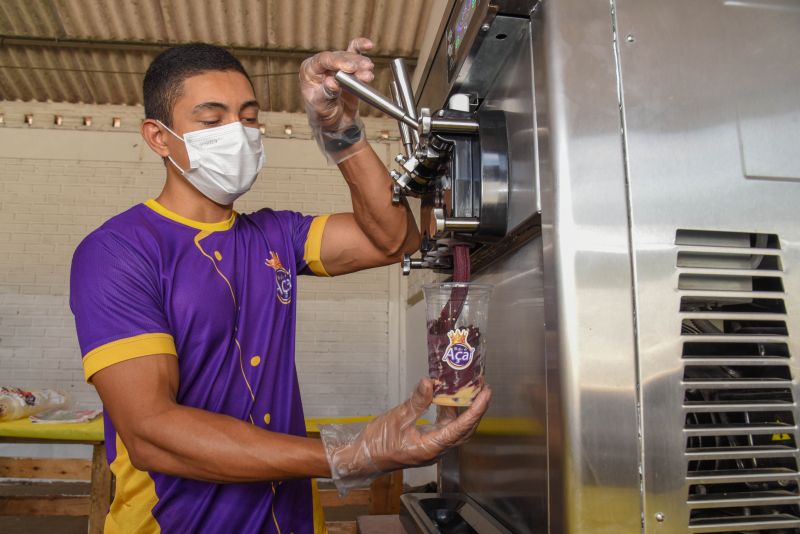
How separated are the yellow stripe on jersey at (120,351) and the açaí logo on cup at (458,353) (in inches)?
18.9

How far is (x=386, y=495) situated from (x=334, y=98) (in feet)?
8.43

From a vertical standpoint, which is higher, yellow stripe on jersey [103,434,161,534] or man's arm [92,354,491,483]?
man's arm [92,354,491,483]

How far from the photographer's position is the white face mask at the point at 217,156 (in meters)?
1.23

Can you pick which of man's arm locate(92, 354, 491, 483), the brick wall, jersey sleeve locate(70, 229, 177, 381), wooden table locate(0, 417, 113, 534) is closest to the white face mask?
jersey sleeve locate(70, 229, 177, 381)

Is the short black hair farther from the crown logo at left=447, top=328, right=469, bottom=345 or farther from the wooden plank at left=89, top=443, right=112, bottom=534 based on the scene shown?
the wooden plank at left=89, top=443, right=112, bottom=534

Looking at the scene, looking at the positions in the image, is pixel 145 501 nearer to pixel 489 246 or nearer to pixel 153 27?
pixel 489 246

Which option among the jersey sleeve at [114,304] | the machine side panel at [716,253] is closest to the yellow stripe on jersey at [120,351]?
the jersey sleeve at [114,304]

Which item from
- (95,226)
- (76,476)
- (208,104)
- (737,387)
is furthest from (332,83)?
(95,226)

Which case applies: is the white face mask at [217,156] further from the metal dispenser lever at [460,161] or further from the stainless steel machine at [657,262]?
the stainless steel machine at [657,262]

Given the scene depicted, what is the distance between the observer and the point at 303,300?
5.90 m

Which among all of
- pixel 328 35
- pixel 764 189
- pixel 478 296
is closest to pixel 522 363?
pixel 478 296

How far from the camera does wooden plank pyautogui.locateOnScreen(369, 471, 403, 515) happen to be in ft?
10.3

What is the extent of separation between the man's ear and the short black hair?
0.05 feet

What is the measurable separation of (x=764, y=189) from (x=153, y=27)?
5.08m
